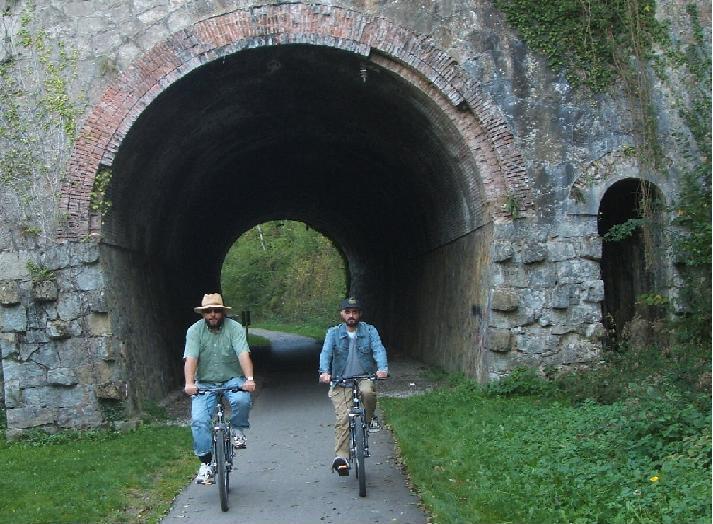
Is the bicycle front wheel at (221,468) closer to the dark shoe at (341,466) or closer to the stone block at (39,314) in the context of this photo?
the dark shoe at (341,466)

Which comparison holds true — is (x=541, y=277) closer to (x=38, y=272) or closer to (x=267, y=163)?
(x=38, y=272)

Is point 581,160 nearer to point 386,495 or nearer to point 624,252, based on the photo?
point 624,252

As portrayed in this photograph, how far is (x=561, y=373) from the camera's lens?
1300 cm

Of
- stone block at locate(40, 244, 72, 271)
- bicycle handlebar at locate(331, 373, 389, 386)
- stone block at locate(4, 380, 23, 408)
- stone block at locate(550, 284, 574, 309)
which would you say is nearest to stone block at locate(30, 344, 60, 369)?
stone block at locate(4, 380, 23, 408)

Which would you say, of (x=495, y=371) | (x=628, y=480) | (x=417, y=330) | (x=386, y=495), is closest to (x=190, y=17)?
(x=495, y=371)

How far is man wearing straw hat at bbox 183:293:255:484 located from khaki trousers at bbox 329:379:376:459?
908 mm

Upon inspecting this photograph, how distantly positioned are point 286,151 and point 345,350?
11217mm

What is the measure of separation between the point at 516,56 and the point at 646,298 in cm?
406

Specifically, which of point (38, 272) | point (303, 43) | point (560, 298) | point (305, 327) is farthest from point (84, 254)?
point (305, 327)

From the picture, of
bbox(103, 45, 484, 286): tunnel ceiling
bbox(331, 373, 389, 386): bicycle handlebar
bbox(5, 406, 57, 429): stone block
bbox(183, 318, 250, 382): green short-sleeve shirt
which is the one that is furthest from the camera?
bbox(103, 45, 484, 286): tunnel ceiling

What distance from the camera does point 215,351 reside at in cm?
840

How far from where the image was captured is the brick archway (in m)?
12.3

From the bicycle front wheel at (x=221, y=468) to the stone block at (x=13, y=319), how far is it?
529cm

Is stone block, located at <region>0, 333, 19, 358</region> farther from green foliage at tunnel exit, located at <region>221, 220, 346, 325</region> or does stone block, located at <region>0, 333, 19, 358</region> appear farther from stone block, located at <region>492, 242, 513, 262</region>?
green foliage at tunnel exit, located at <region>221, 220, 346, 325</region>
